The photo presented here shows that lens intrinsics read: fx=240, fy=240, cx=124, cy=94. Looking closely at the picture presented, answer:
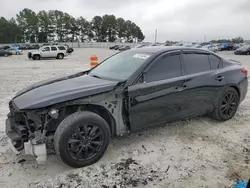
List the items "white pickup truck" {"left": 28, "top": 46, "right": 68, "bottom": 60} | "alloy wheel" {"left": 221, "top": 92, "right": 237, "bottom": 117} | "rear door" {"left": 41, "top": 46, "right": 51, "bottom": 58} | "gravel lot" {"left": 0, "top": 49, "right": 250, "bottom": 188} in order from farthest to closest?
"rear door" {"left": 41, "top": 46, "right": 51, "bottom": 58} < "white pickup truck" {"left": 28, "top": 46, "right": 68, "bottom": 60} < "alloy wheel" {"left": 221, "top": 92, "right": 237, "bottom": 117} < "gravel lot" {"left": 0, "top": 49, "right": 250, "bottom": 188}

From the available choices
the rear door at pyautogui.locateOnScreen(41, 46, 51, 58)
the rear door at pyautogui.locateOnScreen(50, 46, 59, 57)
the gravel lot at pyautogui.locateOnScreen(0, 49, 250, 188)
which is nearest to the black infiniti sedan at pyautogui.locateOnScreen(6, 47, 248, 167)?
the gravel lot at pyautogui.locateOnScreen(0, 49, 250, 188)

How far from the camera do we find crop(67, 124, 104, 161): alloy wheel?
311 centimetres

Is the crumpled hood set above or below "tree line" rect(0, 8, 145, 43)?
below

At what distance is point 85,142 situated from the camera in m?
3.19

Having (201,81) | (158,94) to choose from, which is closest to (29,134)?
(158,94)

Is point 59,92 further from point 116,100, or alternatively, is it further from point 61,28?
point 61,28

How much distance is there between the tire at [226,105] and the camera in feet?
15.1

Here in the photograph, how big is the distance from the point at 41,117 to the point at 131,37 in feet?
346

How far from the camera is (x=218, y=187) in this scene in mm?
2834

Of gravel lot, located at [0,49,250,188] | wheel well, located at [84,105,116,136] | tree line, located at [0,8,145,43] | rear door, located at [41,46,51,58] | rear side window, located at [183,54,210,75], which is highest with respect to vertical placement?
tree line, located at [0,8,145,43]

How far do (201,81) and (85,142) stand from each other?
231 centimetres

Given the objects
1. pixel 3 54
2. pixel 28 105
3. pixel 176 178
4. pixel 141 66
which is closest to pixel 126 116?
pixel 141 66

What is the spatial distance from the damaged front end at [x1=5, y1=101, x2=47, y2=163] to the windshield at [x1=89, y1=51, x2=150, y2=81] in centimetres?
129

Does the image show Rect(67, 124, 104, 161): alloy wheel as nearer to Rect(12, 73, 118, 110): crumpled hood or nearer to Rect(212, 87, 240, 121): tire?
Rect(12, 73, 118, 110): crumpled hood
